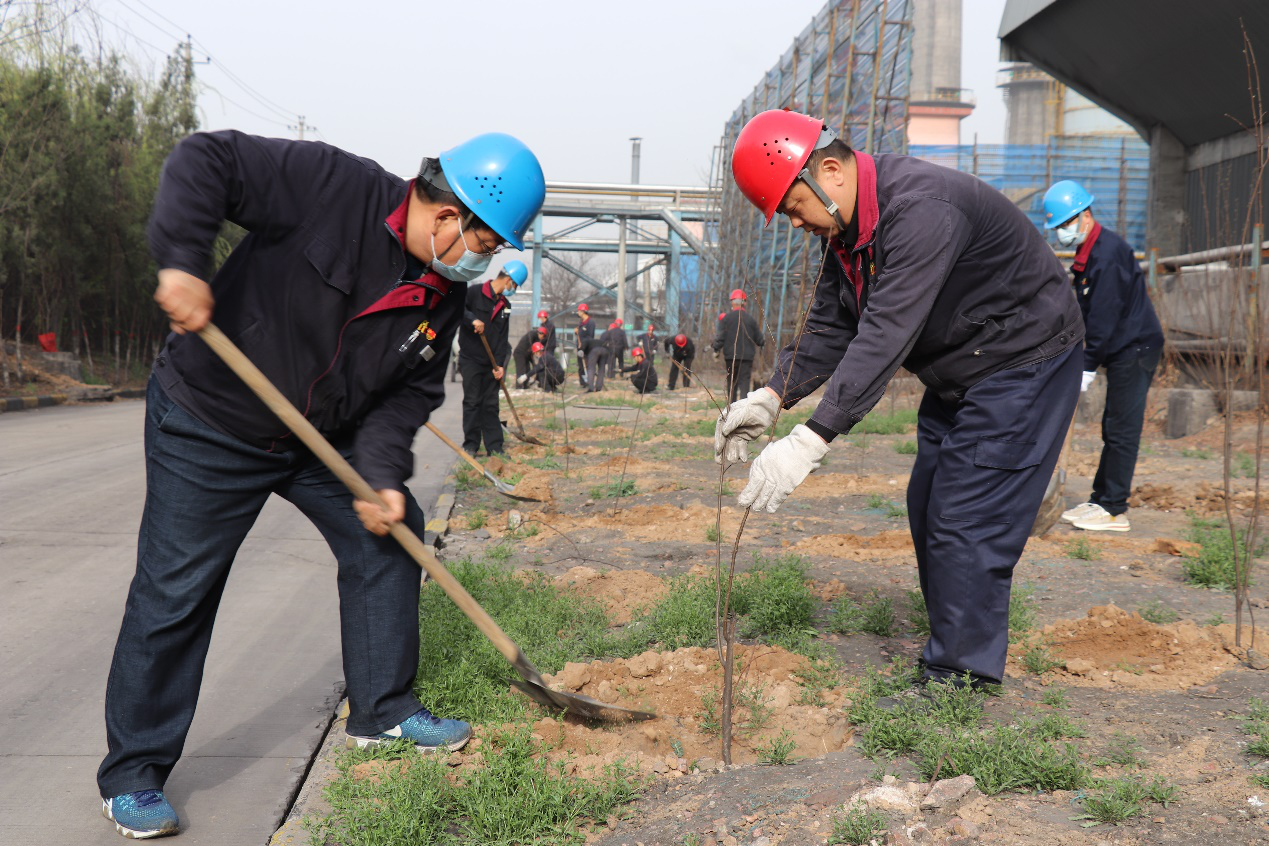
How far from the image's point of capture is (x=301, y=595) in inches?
205

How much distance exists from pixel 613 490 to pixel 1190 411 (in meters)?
7.54

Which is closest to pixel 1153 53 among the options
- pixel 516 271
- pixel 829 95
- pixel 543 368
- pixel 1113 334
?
pixel 829 95

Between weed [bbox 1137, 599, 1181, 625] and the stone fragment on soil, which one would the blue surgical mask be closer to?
the stone fragment on soil

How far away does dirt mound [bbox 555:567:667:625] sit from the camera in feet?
14.6

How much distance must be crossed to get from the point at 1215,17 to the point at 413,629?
604 inches

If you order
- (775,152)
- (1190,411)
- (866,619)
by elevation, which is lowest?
(866,619)

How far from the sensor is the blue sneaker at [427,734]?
119 inches

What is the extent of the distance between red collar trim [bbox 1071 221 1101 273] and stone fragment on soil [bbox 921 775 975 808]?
4718 millimetres

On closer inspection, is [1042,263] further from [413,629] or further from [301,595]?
[301,595]

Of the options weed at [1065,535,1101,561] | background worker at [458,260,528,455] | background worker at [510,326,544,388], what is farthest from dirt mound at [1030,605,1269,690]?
background worker at [510,326,544,388]

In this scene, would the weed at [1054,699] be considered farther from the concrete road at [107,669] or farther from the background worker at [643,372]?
the background worker at [643,372]

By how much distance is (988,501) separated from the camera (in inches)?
121

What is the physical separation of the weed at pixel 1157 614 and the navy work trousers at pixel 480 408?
640 cm

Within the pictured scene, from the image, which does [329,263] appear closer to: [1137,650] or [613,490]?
[1137,650]
